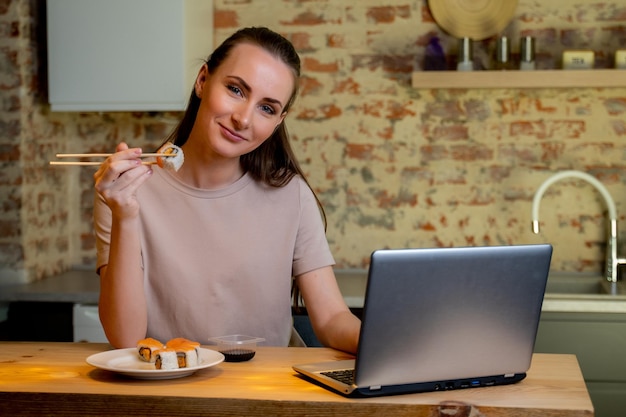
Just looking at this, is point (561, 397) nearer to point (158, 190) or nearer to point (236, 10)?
point (158, 190)

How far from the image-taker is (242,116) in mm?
2072

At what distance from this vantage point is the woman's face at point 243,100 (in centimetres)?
209

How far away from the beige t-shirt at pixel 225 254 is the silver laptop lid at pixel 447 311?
76 centimetres

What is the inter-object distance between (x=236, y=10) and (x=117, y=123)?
0.71 m

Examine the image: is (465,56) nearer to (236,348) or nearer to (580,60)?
(580,60)

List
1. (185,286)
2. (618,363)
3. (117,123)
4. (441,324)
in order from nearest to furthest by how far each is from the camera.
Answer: (441,324)
(185,286)
(618,363)
(117,123)

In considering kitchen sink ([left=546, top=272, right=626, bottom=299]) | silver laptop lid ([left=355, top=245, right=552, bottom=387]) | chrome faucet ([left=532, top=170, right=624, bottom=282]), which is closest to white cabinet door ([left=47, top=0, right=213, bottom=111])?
chrome faucet ([left=532, top=170, right=624, bottom=282])

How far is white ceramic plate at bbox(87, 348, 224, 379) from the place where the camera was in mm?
1603

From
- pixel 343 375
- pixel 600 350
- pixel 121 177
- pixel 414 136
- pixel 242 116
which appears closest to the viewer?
pixel 343 375

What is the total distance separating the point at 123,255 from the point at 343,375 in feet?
1.89

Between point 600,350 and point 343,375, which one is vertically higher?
point 343,375

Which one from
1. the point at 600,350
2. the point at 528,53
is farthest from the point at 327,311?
the point at 528,53

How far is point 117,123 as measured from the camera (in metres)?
3.89

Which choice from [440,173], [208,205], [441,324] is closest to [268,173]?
[208,205]
